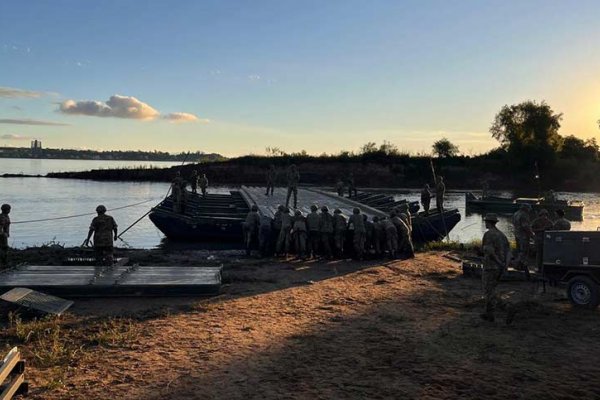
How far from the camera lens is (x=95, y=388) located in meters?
6.81

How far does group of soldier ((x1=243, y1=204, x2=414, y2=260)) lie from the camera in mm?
17938

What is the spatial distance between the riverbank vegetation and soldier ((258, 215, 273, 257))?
6464 cm

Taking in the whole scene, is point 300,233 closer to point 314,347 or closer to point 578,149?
point 314,347

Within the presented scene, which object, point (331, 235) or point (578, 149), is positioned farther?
point (578, 149)

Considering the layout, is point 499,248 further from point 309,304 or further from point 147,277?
point 147,277

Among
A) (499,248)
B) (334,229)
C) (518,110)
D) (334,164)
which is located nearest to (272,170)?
(334,229)

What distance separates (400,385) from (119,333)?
4.88 metres

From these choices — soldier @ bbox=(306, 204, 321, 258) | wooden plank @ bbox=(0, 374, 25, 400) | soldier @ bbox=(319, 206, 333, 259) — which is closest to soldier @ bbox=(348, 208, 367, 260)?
soldier @ bbox=(319, 206, 333, 259)

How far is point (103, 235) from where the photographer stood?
14062 mm

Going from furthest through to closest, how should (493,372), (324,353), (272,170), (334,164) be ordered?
(334,164) → (272,170) → (324,353) → (493,372)

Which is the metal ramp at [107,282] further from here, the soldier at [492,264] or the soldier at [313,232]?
the soldier at [492,264]

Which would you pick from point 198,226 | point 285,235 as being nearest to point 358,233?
point 285,235

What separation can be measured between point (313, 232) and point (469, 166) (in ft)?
253

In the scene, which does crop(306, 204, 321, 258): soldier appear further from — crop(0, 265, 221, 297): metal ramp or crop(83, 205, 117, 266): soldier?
crop(83, 205, 117, 266): soldier
